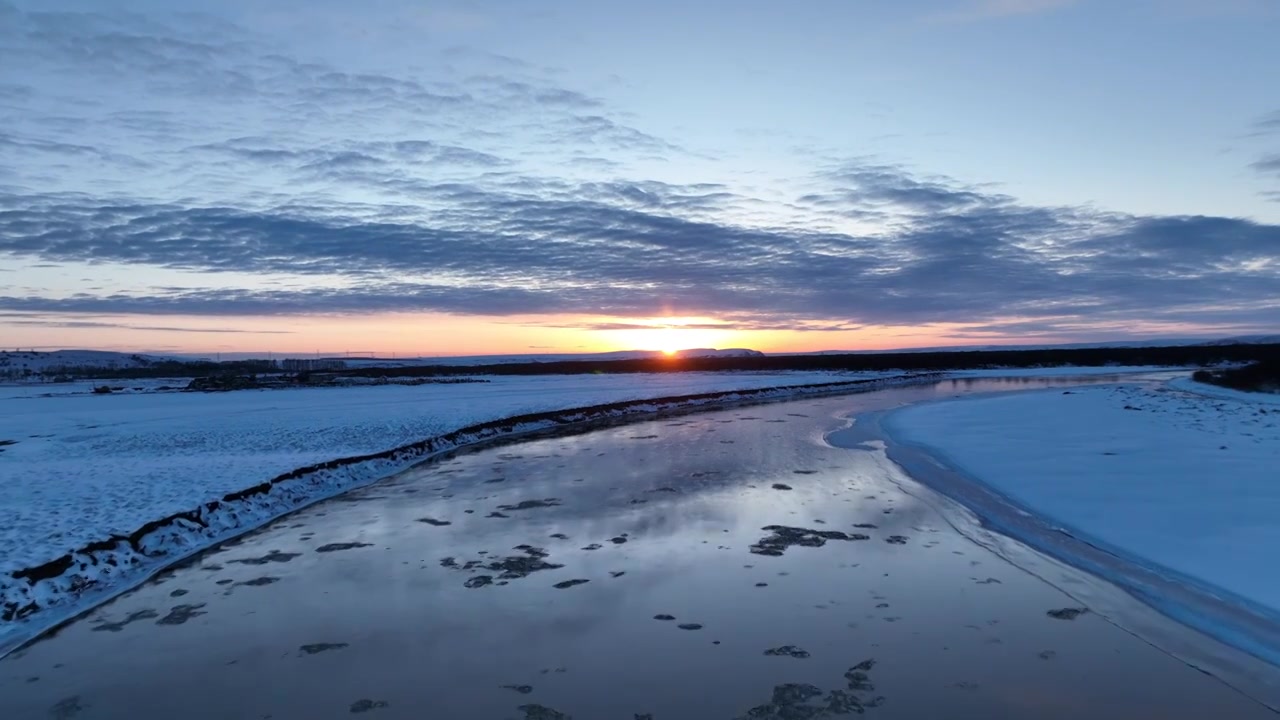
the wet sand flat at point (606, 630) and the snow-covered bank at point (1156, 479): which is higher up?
the snow-covered bank at point (1156, 479)

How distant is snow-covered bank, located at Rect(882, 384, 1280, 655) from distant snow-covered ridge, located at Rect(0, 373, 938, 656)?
1126cm

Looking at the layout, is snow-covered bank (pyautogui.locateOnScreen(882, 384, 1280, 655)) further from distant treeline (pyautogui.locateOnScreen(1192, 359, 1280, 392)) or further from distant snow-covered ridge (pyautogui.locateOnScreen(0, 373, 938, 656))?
distant treeline (pyautogui.locateOnScreen(1192, 359, 1280, 392))

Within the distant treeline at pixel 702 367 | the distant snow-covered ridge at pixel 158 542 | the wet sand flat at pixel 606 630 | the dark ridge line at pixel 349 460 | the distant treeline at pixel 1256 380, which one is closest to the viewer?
the wet sand flat at pixel 606 630

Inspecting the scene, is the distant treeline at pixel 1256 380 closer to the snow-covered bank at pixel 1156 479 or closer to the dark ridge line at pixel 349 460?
the snow-covered bank at pixel 1156 479

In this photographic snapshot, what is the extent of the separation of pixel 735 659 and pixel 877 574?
3117 mm

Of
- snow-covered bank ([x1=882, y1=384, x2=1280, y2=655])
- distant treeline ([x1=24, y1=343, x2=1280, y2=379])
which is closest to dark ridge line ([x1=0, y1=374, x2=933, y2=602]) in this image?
snow-covered bank ([x1=882, y1=384, x2=1280, y2=655])

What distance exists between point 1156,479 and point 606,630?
11.0m

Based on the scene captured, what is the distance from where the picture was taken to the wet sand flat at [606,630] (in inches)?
228

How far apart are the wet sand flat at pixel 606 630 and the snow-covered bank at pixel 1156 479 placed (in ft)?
5.59

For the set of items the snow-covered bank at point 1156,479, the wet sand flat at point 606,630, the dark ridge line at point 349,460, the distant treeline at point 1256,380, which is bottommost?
the wet sand flat at point 606,630

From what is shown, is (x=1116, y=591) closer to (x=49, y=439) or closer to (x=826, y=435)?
(x=826, y=435)

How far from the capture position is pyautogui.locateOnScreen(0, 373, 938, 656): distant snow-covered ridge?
8.12m

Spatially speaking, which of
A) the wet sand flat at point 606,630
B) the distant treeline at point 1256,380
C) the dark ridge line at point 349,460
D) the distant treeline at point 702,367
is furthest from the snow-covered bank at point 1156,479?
the distant treeline at point 702,367

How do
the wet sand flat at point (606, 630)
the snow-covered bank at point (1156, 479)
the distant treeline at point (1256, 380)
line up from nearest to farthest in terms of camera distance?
the wet sand flat at point (606, 630) < the snow-covered bank at point (1156, 479) < the distant treeline at point (1256, 380)
